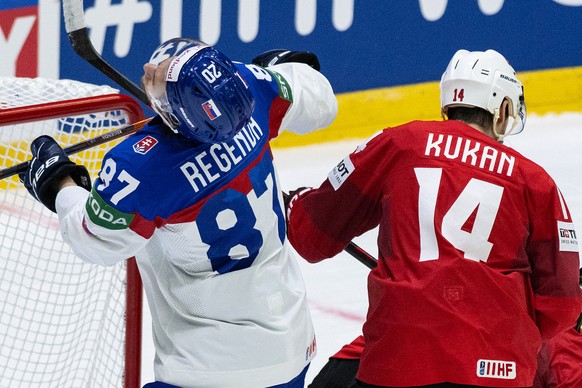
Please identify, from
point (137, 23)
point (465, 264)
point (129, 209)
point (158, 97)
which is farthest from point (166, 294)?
point (137, 23)

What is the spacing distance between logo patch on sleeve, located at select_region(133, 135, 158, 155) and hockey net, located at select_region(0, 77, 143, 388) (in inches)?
20.4

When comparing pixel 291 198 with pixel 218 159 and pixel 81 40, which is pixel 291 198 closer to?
pixel 218 159

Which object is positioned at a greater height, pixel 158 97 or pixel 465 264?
pixel 158 97

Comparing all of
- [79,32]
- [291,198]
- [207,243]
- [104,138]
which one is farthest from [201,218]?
[79,32]

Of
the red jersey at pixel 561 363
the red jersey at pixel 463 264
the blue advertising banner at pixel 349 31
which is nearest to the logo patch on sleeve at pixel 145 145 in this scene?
the red jersey at pixel 463 264

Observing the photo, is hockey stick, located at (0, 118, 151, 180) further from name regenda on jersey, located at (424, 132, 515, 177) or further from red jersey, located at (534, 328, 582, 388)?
red jersey, located at (534, 328, 582, 388)

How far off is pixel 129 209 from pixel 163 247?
0.15 m

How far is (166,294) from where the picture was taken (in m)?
1.95

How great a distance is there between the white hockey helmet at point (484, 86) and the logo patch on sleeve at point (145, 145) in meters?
0.59

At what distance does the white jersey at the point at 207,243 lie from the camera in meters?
1.82

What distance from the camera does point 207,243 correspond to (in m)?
1.88

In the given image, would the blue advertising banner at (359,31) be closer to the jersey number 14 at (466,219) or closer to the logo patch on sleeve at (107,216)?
the jersey number 14 at (466,219)

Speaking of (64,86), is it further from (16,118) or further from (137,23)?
(137,23)

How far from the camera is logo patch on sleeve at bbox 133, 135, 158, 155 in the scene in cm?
182
